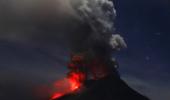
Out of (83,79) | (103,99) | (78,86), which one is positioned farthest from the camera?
(103,99)

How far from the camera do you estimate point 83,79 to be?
166 metres

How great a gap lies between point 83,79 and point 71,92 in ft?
114

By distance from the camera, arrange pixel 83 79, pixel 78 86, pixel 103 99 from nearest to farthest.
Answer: pixel 83 79 < pixel 78 86 < pixel 103 99

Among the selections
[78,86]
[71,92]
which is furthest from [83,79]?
[71,92]

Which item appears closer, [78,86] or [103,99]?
→ [78,86]

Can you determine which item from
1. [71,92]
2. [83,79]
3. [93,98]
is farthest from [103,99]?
[83,79]

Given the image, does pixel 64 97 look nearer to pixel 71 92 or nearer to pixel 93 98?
pixel 71 92

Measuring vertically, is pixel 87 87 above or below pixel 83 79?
above

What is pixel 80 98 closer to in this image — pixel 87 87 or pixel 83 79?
pixel 87 87

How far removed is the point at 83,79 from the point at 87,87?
116 feet

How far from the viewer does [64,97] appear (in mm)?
196000

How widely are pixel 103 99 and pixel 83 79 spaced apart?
40661 millimetres

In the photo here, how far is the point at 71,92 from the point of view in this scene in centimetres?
19688

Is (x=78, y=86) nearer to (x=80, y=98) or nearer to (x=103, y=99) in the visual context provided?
(x=80, y=98)
